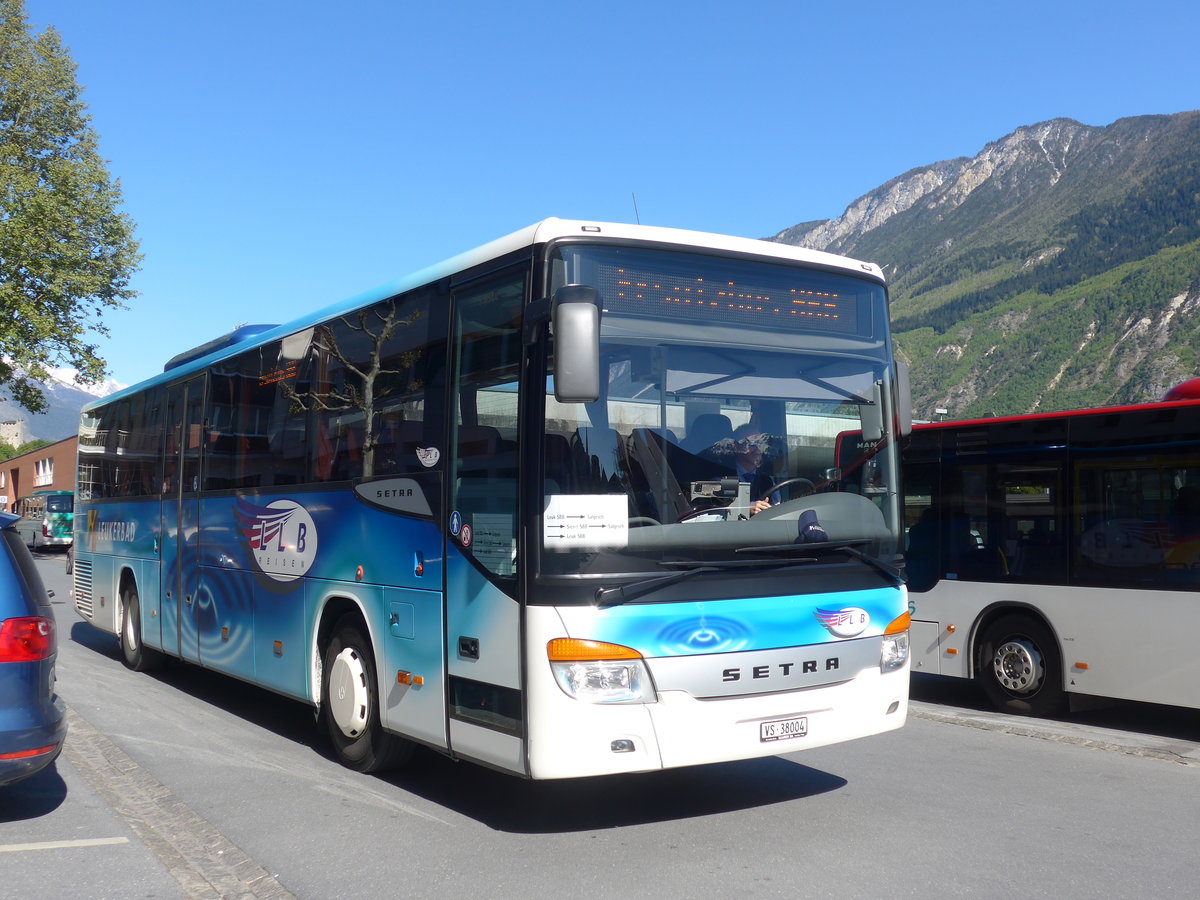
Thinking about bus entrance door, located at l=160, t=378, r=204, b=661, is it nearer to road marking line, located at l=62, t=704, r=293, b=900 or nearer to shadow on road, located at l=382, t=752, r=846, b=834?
road marking line, located at l=62, t=704, r=293, b=900

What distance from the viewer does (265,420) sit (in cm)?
891

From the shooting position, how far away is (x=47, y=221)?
33.4m

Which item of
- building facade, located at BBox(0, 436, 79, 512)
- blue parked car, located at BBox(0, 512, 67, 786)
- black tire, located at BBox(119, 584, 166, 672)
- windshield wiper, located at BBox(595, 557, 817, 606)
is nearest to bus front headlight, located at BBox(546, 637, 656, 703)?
windshield wiper, located at BBox(595, 557, 817, 606)

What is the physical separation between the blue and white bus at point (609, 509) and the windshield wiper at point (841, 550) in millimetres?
17

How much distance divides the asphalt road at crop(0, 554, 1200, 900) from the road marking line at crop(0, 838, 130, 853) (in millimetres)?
17

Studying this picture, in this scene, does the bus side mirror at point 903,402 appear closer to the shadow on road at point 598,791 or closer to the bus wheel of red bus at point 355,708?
the shadow on road at point 598,791

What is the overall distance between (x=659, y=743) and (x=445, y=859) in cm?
115

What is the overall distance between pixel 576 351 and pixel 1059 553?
6.21 meters

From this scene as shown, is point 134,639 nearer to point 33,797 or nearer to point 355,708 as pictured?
point 33,797

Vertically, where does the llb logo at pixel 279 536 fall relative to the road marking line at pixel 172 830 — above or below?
above

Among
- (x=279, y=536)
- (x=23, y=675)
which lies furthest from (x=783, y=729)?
(x=279, y=536)

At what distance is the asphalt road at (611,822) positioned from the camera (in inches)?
202

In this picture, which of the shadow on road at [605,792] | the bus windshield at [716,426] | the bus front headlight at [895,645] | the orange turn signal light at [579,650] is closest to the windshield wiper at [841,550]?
the bus windshield at [716,426]

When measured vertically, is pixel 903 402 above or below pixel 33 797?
above
